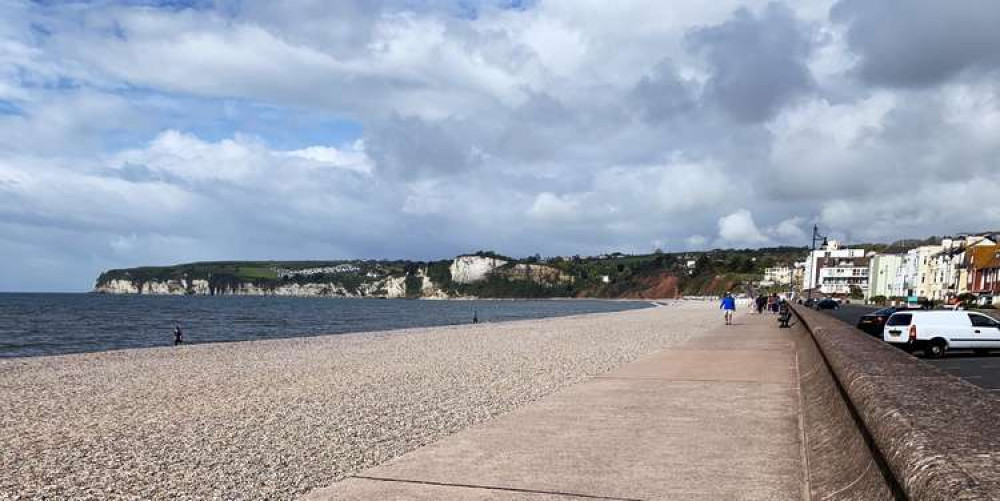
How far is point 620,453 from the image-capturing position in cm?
667

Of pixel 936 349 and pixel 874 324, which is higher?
pixel 874 324

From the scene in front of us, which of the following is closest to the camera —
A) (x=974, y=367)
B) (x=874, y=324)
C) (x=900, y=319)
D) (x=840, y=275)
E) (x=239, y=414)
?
(x=239, y=414)

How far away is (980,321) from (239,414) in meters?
20.5

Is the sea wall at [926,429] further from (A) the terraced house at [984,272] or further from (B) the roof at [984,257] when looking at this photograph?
(B) the roof at [984,257]

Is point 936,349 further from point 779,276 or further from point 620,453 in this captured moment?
point 779,276

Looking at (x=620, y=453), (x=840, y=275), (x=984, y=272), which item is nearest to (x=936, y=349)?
(x=620, y=453)

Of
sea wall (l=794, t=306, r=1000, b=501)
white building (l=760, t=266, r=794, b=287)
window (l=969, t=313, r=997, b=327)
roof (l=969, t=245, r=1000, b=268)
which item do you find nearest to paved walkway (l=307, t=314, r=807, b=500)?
sea wall (l=794, t=306, r=1000, b=501)

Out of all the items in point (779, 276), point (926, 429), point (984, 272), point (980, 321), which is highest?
point (779, 276)

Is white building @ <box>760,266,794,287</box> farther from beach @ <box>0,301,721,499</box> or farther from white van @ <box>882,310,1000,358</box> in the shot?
beach @ <box>0,301,721,499</box>

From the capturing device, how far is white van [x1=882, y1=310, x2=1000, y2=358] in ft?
69.5

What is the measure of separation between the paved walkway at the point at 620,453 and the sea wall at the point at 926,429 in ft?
2.78

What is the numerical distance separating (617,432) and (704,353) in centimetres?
1114

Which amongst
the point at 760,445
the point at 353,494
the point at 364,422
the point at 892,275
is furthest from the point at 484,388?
the point at 892,275

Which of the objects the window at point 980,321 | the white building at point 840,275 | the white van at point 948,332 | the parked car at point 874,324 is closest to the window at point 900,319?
the white van at point 948,332
